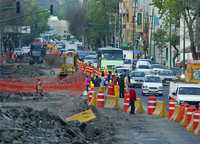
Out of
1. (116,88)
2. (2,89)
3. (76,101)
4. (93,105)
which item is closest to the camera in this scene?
(93,105)

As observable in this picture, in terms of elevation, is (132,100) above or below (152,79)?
above

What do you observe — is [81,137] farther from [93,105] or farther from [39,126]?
[93,105]

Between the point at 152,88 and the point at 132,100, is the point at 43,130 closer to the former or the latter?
the point at 132,100

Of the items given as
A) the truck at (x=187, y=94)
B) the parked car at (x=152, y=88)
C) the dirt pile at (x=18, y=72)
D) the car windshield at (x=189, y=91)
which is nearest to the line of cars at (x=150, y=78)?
the parked car at (x=152, y=88)

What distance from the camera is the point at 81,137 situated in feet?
90.3

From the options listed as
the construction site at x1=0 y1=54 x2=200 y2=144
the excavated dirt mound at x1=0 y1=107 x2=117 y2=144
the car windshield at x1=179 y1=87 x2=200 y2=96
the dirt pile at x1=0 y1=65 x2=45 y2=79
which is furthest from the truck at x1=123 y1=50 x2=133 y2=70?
the excavated dirt mound at x1=0 y1=107 x2=117 y2=144

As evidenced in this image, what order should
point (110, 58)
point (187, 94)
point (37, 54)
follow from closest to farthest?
point (187, 94), point (110, 58), point (37, 54)

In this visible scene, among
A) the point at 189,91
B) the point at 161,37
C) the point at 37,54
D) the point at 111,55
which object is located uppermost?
the point at 189,91

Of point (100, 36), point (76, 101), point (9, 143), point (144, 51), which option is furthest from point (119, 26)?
point (9, 143)

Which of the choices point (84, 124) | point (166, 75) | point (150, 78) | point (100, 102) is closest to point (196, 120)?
point (84, 124)

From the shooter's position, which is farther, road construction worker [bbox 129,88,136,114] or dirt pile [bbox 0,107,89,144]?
road construction worker [bbox 129,88,136,114]

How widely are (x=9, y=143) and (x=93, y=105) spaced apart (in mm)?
20161

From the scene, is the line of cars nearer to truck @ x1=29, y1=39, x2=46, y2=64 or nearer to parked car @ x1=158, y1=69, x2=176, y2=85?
parked car @ x1=158, y1=69, x2=176, y2=85

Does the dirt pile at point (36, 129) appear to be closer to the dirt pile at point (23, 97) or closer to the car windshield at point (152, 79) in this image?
the dirt pile at point (23, 97)
